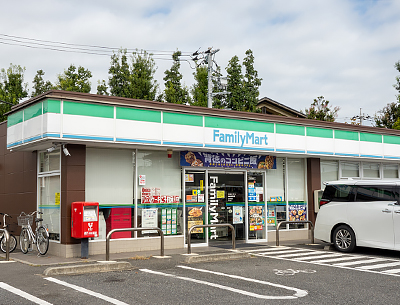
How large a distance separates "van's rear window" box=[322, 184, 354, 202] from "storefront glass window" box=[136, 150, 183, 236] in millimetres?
4366

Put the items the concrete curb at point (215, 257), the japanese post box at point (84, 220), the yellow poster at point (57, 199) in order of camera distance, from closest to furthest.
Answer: the concrete curb at point (215, 257)
the japanese post box at point (84, 220)
the yellow poster at point (57, 199)

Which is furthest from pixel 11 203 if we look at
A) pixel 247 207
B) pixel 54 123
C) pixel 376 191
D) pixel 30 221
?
pixel 376 191

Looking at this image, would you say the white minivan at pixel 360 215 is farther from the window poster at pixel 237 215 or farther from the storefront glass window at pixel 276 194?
the window poster at pixel 237 215

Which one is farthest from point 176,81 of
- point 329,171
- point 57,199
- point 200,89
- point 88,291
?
point 88,291

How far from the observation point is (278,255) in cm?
1215

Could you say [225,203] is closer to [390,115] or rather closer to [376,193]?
[376,193]

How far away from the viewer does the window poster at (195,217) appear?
14.0 meters

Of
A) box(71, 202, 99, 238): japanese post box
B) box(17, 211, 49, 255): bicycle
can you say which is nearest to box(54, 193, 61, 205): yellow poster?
box(17, 211, 49, 255): bicycle

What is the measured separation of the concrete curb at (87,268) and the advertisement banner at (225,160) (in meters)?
4.73

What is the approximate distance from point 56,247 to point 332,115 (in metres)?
28.3

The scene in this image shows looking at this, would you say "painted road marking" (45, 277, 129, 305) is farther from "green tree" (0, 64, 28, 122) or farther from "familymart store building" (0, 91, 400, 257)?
"green tree" (0, 64, 28, 122)

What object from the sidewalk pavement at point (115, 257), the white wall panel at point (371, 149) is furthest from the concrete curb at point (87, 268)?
the white wall panel at point (371, 149)

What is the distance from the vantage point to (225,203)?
1469 cm

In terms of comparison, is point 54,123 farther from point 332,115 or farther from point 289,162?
point 332,115
